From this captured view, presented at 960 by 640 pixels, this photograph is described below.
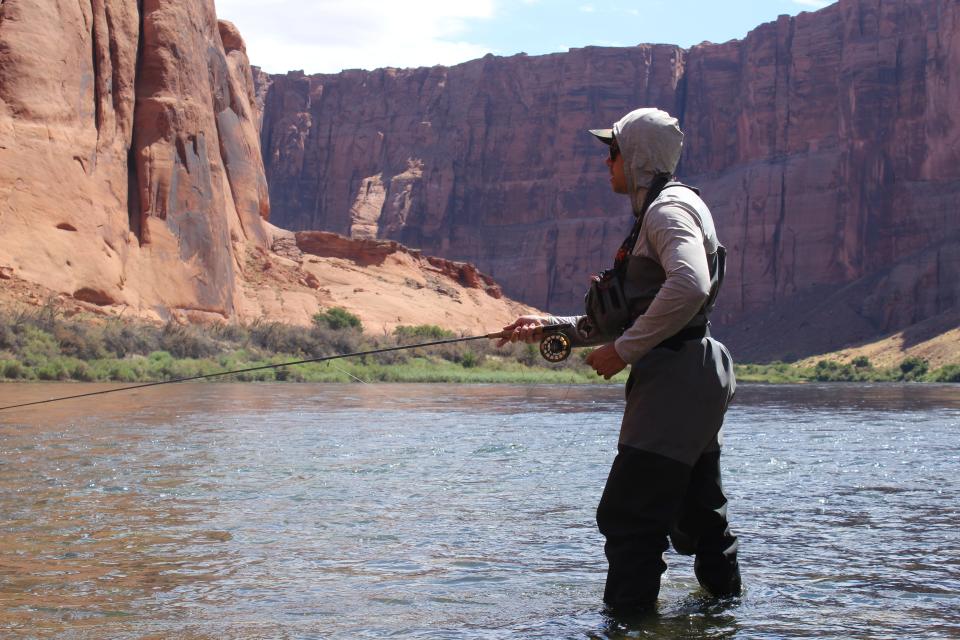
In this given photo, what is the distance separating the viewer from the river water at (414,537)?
4555 mm

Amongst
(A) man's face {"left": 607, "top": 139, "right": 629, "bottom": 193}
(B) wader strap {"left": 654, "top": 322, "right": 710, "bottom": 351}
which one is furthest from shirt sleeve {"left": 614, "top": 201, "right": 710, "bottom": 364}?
(A) man's face {"left": 607, "top": 139, "right": 629, "bottom": 193}

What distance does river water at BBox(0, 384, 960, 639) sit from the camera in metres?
4.55

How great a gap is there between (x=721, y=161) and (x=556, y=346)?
99.1 m

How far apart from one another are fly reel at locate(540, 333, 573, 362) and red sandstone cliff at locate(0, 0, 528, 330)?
28727 mm

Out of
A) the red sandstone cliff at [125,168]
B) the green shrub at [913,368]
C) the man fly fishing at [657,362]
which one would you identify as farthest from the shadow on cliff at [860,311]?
the man fly fishing at [657,362]

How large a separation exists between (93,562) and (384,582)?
1391mm

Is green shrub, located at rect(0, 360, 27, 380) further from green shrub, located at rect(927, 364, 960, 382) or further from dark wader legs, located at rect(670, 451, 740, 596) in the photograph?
green shrub, located at rect(927, 364, 960, 382)

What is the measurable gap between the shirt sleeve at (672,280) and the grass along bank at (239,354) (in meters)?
13.7

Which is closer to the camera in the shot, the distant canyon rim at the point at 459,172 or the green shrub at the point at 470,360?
the distant canyon rim at the point at 459,172

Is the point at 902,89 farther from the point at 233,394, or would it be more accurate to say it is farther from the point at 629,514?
the point at 629,514

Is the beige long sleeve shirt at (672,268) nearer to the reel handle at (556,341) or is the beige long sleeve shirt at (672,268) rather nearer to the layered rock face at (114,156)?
the reel handle at (556,341)

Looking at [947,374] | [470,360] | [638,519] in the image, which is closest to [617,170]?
[638,519]

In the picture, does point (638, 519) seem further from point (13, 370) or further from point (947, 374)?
point (947, 374)

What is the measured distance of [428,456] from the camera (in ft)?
36.7
